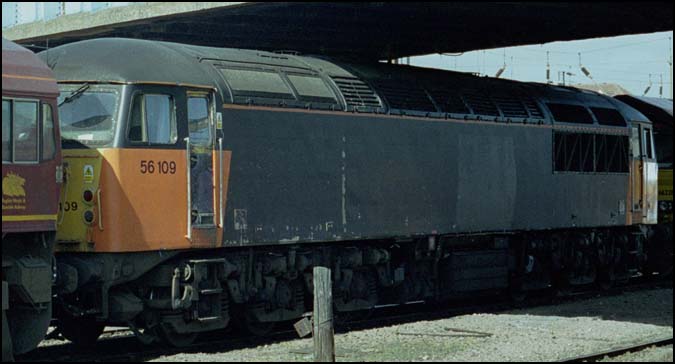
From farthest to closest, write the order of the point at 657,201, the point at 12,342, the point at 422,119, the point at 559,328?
the point at 657,201, the point at 422,119, the point at 559,328, the point at 12,342

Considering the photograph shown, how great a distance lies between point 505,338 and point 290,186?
3.59 m

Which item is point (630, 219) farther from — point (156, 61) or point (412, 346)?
point (156, 61)

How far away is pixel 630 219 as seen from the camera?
914 inches

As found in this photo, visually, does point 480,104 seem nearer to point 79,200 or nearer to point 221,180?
point 221,180

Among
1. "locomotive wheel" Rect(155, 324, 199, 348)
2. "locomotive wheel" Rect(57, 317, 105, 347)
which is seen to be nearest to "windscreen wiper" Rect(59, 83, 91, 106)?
"locomotive wheel" Rect(57, 317, 105, 347)

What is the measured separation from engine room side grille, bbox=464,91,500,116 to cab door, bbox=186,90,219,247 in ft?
19.5

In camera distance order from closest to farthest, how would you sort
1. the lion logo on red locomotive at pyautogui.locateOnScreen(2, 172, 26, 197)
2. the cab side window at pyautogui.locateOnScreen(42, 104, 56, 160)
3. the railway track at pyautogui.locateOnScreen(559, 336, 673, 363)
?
the lion logo on red locomotive at pyautogui.locateOnScreen(2, 172, 26, 197) → the cab side window at pyautogui.locateOnScreen(42, 104, 56, 160) → the railway track at pyautogui.locateOnScreen(559, 336, 673, 363)

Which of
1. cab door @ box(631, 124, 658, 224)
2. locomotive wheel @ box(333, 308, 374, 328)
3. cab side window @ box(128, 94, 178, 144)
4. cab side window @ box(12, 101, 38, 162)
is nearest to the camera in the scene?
cab side window @ box(12, 101, 38, 162)

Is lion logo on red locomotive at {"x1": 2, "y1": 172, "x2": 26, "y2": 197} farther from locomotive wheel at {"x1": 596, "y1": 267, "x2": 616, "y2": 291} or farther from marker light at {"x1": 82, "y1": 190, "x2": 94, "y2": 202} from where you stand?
locomotive wheel at {"x1": 596, "y1": 267, "x2": 616, "y2": 291}

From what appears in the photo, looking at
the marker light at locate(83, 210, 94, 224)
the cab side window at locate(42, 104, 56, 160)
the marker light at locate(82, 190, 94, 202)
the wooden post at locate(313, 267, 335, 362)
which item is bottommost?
the wooden post at locate(313, 267, 335, 362)

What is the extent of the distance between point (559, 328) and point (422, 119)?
3.86 metres

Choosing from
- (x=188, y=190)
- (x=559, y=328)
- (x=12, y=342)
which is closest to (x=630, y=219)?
(x=559, y=328)

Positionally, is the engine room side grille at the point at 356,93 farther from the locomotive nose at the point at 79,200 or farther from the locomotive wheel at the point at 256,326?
the locomotive nose at the point at 79,200

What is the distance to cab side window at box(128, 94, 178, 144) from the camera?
1391 cm
